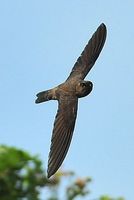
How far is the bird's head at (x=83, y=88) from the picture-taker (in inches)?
504

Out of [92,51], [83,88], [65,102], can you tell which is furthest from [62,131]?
[92,51]

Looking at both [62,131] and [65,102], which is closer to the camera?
[62,131]

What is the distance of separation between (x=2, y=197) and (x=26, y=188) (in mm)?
336

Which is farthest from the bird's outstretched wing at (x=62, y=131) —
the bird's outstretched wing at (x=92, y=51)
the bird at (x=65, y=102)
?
the bird's outstretched wing at (x=92, y=51)

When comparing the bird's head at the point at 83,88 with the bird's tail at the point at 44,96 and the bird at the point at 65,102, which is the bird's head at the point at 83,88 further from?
the bird's tail at the point at 44,96

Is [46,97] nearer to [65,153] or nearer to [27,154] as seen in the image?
[65,153]

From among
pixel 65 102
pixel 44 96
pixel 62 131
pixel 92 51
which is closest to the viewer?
pixel 62 131

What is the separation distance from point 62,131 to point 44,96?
62 centimetres

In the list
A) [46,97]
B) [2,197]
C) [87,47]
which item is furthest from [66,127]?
[2,197]

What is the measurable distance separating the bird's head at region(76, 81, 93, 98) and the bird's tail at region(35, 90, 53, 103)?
1.08 feet

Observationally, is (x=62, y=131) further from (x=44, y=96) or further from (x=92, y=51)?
(x=92, y=51)

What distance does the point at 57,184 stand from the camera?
1390 centimetres

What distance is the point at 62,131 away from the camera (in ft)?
41.9

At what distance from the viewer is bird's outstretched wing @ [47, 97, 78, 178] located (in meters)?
12.2
